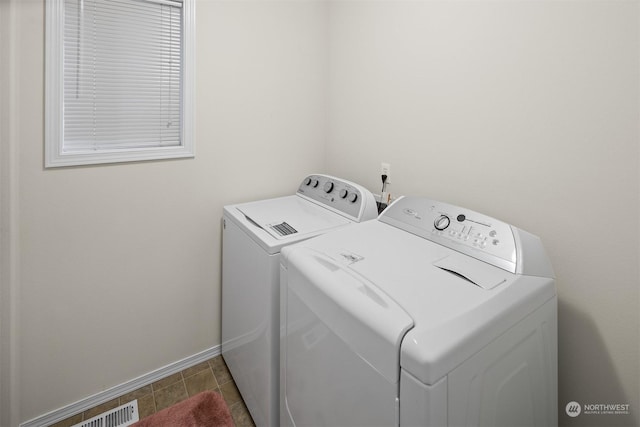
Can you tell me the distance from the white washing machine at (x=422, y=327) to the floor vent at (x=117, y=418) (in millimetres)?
797

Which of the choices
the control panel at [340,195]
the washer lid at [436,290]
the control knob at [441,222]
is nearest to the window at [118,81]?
the control panel at [340,195]

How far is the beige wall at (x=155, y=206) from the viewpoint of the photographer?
146cm

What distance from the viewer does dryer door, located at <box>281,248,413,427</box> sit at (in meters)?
0.79

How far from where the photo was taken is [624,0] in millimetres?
995

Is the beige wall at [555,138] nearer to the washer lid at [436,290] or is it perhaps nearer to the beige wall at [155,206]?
the washer lid at [436,290]

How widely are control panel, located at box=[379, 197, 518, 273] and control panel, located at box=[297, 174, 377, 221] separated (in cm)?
14

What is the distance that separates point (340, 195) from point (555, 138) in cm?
91

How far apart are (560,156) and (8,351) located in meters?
2.22

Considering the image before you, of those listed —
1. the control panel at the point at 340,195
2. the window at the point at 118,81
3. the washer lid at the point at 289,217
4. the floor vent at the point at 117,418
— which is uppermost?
the window at the point at 118,81

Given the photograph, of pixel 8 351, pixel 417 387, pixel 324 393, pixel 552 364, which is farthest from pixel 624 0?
pixel 8 351

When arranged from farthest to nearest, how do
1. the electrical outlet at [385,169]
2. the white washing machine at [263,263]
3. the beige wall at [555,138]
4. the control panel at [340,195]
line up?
1. the electrical outlet at [385,169]
2. the control panel at [340,195]
3. the white washing machine at [263,263]
4. the beige wall at [555,138]

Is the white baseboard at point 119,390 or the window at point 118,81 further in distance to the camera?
the white baseboard at point 119,390

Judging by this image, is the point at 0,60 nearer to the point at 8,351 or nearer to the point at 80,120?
the point at 80,120

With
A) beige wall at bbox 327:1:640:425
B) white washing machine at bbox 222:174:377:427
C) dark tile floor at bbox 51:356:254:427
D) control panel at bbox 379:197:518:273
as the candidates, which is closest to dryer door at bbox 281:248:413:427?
white washing machine at bbox 222:174:377:427
